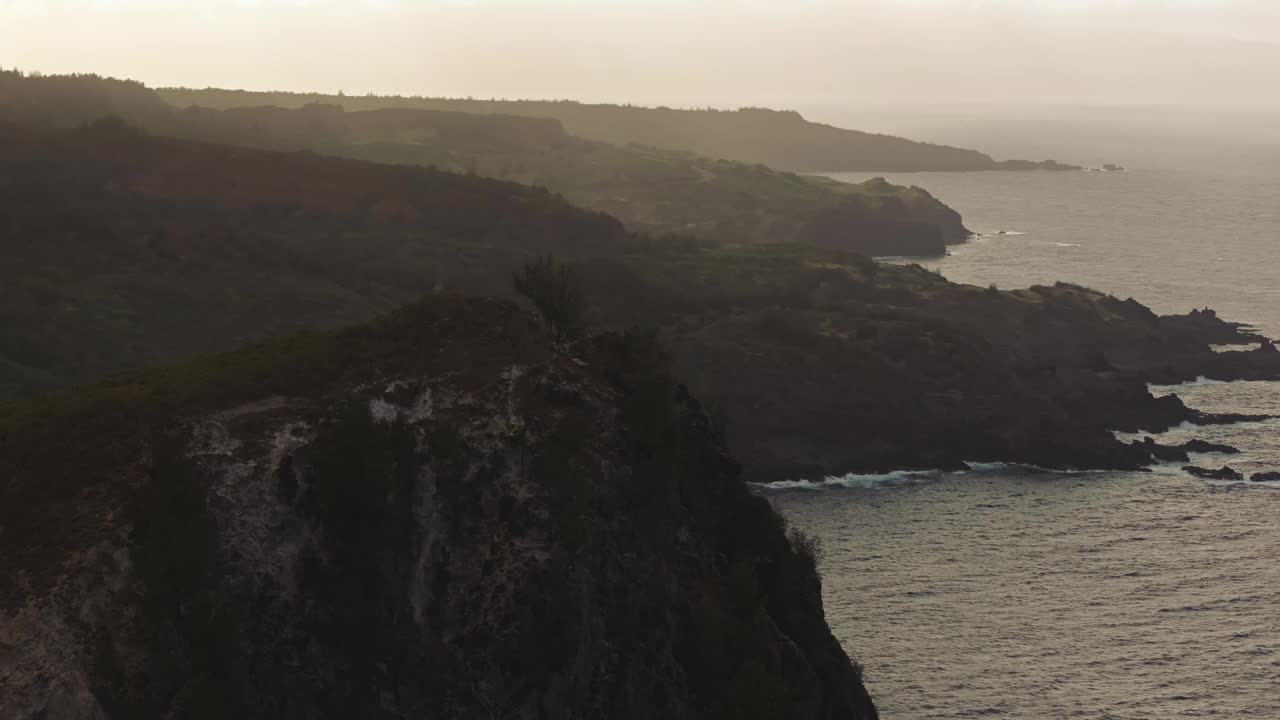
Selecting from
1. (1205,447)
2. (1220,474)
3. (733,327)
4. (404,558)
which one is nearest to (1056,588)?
(1220,474)

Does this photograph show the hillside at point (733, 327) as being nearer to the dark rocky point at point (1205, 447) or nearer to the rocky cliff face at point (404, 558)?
the dark rocky point at point (1205, 447)

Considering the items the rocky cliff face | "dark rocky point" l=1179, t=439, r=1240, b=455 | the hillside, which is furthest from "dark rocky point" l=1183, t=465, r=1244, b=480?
the rocky cliff face

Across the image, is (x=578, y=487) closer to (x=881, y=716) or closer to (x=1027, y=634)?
(x=881, y=716)

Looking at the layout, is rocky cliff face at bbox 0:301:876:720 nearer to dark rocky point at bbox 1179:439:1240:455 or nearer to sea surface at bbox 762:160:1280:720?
sea surface at bbox 762:160:1280:720

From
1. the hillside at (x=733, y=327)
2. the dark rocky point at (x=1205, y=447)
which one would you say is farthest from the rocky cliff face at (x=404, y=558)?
the dark rocky point at (x=1205, y=447)

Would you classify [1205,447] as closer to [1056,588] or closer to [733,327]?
[1056,588]

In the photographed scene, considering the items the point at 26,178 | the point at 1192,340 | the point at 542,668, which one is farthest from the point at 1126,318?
the point at 542,668
